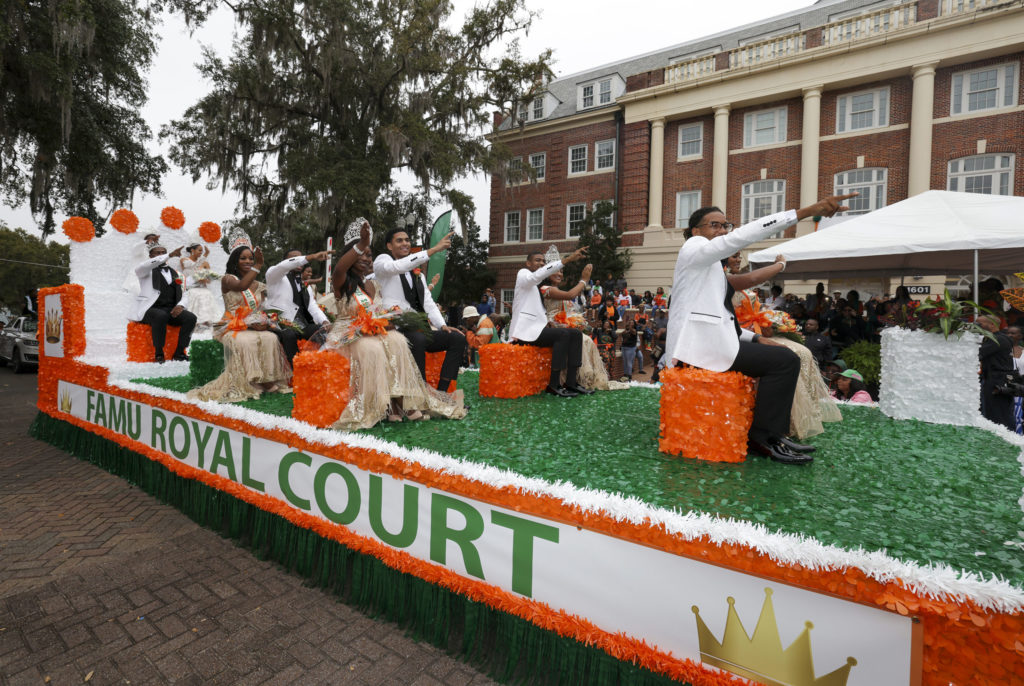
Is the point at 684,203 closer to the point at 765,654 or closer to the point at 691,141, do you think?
the point at 691,141

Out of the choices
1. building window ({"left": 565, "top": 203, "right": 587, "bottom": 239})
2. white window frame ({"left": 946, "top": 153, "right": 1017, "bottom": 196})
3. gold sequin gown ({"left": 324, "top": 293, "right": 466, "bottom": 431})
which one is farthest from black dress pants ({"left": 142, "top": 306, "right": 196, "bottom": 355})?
white window frame ({"left": 946, "top": 153, "right": 1017, "bottom": 196})

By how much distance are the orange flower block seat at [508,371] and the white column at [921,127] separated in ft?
53.8

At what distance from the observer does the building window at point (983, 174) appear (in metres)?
15.3

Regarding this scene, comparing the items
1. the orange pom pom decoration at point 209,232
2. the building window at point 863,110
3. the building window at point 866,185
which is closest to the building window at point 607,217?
the building window at point 866,185

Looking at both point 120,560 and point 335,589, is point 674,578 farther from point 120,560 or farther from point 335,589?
point 120,560

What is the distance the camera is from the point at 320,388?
146 inches

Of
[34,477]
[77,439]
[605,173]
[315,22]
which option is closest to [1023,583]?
[34,477]

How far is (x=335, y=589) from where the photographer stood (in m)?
3.24

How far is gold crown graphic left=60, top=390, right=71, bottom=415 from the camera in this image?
6.72m

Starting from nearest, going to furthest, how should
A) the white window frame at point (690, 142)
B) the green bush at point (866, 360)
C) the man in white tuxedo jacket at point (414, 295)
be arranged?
the man in white tuxedo jacket at point (414, 295) → the green bush at point (866, 360) → the white window frame at point (690, 142)

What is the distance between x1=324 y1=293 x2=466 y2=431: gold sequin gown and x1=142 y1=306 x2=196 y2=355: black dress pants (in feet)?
12.5

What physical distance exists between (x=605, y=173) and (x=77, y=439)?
793 inches

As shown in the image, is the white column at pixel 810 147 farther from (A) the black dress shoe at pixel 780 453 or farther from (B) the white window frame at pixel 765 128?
(A) the black dress shoe at pixel 780 453

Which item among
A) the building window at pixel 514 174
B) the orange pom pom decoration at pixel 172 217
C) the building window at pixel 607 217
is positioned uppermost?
the building window at pixel 514 174
